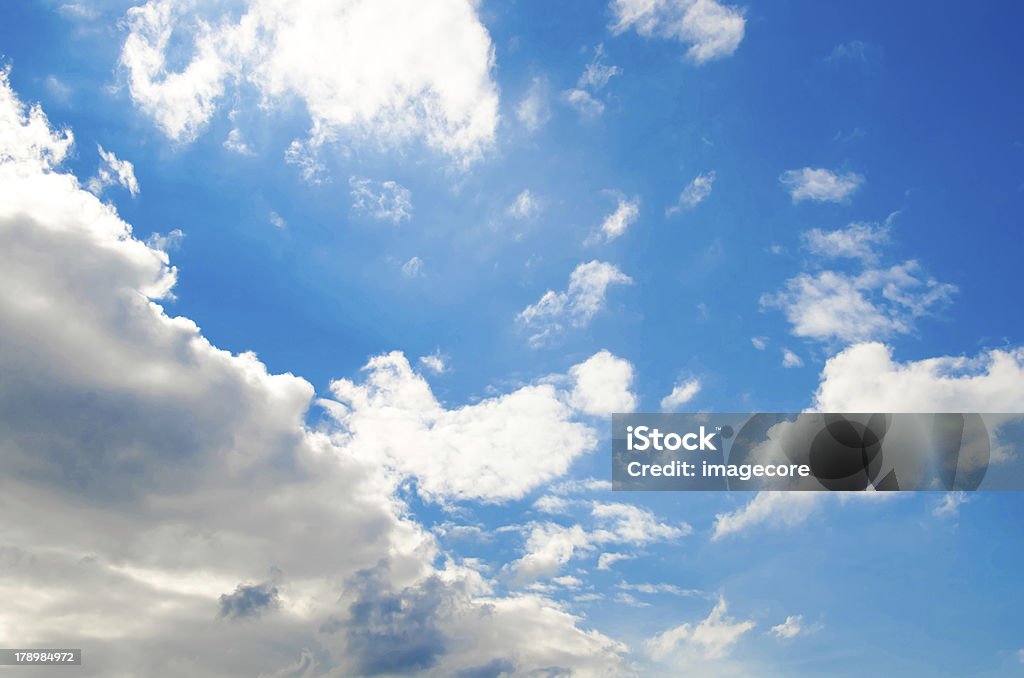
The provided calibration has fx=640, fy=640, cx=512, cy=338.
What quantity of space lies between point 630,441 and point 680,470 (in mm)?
7972

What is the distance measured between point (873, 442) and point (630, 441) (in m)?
34.2

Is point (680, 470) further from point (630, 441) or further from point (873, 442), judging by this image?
point (873, 442)

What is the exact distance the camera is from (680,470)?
90.7 metres

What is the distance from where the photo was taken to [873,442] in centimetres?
9075

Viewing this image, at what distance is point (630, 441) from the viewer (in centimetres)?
9219

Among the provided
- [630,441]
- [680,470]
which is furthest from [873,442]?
[630,441]

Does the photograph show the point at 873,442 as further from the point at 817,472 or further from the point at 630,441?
the point at 630,441

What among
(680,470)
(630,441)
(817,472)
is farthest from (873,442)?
(630,441)

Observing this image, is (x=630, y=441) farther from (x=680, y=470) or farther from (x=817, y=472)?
(x=817, y=472)

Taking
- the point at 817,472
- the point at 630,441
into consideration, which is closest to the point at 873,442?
the point at 817,472

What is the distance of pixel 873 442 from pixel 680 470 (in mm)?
27668

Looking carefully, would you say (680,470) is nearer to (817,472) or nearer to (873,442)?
(817,472)

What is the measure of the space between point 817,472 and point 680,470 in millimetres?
18434
